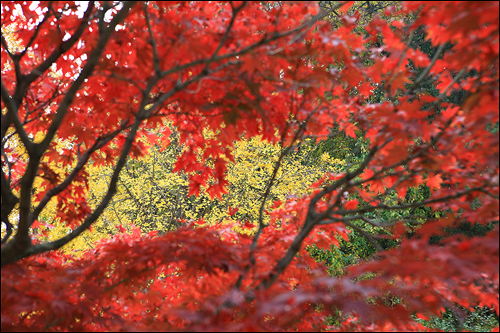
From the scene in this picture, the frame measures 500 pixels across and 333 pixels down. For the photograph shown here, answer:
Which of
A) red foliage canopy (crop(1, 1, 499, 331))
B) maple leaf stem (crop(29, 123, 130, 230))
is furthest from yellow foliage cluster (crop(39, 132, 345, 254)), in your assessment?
red foliage canopy (crop(1, 1, 499, 331))

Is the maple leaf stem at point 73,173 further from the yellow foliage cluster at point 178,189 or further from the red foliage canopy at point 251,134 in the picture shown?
the yellow foliage cluster at point 178,189

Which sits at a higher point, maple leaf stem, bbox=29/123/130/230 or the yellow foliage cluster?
the yellow foliage cluster

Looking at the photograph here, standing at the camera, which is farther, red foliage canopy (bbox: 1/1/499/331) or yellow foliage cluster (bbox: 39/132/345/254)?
yellow foliage cluster (bbox: 39/132/345/254)

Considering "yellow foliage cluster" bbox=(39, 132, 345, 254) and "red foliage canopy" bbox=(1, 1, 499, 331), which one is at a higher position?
Answer: "yellow foliage cluster" bbox=(39, 132, 345, 254)

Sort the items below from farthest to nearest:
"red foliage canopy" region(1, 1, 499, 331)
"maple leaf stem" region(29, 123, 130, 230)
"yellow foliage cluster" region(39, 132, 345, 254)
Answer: "yellow foliage cluster" region(39, 132, 345, 254) → "maple leaf stem" region(29, 123, 130, 230) → "red foliage canopy" region(1, 1, 499, 331)

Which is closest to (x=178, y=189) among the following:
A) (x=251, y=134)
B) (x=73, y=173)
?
(x=73, y=173)

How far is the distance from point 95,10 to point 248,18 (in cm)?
101

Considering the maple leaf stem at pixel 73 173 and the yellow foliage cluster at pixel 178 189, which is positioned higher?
the yellow foliage cluster at pixel 178 189

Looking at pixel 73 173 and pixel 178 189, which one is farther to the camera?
pixel 178 189

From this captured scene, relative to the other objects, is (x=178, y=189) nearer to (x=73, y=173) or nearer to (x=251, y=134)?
(x=73, y=173)

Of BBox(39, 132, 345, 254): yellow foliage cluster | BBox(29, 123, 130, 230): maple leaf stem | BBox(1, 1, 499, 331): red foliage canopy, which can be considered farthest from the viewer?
BBox(39, 132, 345, 254): yellow foliage cluster

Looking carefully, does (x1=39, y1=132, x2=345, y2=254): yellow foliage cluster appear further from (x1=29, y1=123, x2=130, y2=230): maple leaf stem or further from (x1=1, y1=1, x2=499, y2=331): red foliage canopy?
(x1=1, y1=1, x2=499, y2=331): red foliage canopy

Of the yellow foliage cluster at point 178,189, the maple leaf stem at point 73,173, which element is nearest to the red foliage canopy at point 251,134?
the maple leaf stem at point 73,173

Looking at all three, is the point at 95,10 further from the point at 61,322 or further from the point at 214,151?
the point at 61,322
